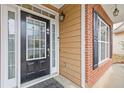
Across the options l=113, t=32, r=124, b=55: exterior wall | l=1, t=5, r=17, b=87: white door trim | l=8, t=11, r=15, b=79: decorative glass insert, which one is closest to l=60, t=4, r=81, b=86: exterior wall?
l=8, t=11, r=15, b=79: decorative glass insert

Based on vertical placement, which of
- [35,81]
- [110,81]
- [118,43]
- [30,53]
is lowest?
[110,81]

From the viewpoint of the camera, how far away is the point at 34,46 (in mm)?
3156

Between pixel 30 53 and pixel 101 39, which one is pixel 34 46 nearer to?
pixel 30 53

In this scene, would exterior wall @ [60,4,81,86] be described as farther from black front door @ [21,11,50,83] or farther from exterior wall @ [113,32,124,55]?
exterior wall @ [113,32,124,55]

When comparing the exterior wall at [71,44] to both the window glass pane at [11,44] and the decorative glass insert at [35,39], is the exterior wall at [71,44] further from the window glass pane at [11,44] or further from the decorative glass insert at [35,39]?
the window glass pane at [11,44]

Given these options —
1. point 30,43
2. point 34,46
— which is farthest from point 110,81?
point 30,43

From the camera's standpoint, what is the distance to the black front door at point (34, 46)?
2.85 m

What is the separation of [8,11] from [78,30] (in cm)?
173

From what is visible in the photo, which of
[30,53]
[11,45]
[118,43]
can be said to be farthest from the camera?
[118,43]

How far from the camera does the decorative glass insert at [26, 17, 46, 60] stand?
117 inches

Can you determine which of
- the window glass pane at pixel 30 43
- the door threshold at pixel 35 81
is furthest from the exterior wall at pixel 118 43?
the window glass pane at pixel 30 43

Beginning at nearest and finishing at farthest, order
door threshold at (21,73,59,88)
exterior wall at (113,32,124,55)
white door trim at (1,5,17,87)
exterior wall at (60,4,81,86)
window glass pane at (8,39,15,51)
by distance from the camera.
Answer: white door trim at (1,5,17,87) < window glass pane at (8,39,15,51) < door threshold at (21,73,59,88) < exterior wall at (60,4,81,86) < exterior wall at (113,32,124,55)

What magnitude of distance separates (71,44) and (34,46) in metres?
1.07

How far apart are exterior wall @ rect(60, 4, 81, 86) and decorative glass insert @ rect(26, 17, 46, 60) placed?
653mm
